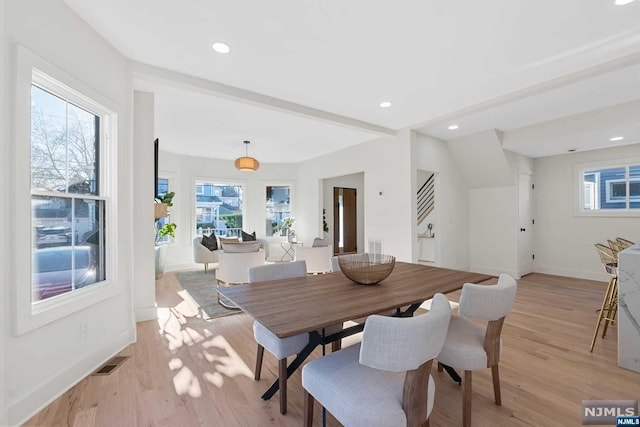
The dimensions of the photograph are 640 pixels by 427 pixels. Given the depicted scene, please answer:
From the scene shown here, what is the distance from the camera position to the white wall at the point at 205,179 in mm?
6551

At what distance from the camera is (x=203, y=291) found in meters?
4.68

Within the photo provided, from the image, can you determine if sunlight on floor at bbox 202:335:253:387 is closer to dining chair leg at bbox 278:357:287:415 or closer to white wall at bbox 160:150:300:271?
dining chair leg at bbox 278:357:287:415

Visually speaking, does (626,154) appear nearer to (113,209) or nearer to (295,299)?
(295,299)

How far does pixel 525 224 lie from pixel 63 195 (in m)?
6.92

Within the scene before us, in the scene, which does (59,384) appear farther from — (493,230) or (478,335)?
(493,230)

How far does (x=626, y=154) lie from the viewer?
4891mm

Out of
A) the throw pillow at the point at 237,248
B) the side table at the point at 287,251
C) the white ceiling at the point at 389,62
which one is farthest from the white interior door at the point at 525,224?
the throw pillow at the point at 237,248

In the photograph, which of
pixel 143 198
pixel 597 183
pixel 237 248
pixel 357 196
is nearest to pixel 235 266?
pixel 237 248

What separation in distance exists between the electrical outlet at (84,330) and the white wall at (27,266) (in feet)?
0.07

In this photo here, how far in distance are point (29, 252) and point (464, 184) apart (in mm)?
6366

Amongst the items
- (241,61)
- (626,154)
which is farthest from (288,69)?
(626,154)

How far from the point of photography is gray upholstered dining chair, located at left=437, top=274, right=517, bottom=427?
1.55 metres

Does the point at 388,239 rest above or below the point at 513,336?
above

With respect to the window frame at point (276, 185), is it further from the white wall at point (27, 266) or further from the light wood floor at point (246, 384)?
the white wall at point (27, 266)
